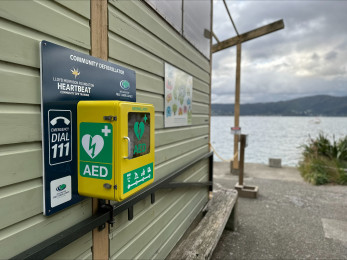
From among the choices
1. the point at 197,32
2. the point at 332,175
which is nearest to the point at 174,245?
the point at 197,32

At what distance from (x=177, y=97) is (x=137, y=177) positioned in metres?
1.76

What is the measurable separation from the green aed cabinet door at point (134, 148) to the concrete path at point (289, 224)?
8.73ft

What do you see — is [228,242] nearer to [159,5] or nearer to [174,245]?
[174,245]

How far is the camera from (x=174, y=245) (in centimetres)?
318

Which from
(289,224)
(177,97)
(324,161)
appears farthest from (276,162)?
(177,97)

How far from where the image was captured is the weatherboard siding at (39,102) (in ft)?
3.79

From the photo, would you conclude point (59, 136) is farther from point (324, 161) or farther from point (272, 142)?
point (272, 142)

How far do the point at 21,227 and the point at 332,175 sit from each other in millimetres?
8177

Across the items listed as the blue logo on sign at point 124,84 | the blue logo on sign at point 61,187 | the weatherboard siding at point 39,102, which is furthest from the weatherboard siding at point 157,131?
the blue logo on sign at point 61,187

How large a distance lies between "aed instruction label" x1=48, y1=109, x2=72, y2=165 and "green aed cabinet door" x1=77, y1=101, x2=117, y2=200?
6cm

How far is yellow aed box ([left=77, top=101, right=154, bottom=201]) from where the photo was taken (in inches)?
53.9

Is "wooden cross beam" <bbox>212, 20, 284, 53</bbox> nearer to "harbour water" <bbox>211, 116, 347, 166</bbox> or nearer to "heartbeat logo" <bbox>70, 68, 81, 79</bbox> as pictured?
"harbour water" <bbox>211, 116, 347, 166</bbox>

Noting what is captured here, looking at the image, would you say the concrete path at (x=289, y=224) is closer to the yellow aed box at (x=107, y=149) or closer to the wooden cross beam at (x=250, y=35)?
the yellow aed box at (x=107, y=149)

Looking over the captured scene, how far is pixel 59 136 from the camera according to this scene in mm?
1404
